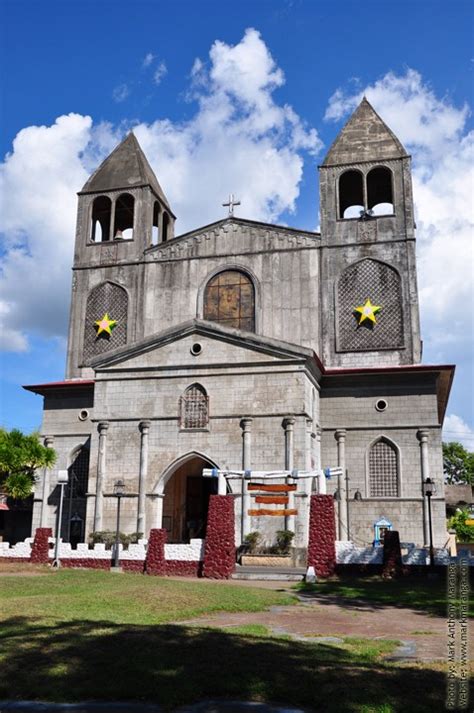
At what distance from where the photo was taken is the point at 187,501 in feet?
114

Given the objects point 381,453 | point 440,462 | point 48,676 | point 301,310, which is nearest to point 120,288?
point 301,310

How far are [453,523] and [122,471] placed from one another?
124ft

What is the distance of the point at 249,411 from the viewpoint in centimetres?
2930

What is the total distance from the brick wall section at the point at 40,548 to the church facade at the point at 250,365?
2.62 meters

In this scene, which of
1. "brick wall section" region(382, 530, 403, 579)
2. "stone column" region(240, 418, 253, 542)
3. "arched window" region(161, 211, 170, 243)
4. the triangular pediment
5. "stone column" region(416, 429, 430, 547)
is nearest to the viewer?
"brick wall section" region(382, 530, 403, 579)

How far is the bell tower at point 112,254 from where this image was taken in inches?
1499

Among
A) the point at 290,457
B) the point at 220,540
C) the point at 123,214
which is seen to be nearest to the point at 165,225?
the point at 123,214

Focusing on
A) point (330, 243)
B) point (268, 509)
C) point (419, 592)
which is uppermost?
point (330, 243)

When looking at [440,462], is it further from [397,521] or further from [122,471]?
[122,471]

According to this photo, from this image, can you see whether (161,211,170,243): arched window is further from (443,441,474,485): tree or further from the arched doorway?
(443,441,474,485): tree

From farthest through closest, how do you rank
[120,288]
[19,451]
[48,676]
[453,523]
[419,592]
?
1. [453,523]
2. [120,288]
3. [19,451]
4. [419,592]
5. [48,676]

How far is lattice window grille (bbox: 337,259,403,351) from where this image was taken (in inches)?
1356

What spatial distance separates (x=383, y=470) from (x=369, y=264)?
33.2 feet

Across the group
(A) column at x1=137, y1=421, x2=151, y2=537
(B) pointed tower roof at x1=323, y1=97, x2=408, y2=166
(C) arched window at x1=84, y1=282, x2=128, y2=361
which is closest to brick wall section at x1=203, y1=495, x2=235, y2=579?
(A) column at x1=137, y1=421, x2=151, y2=537
